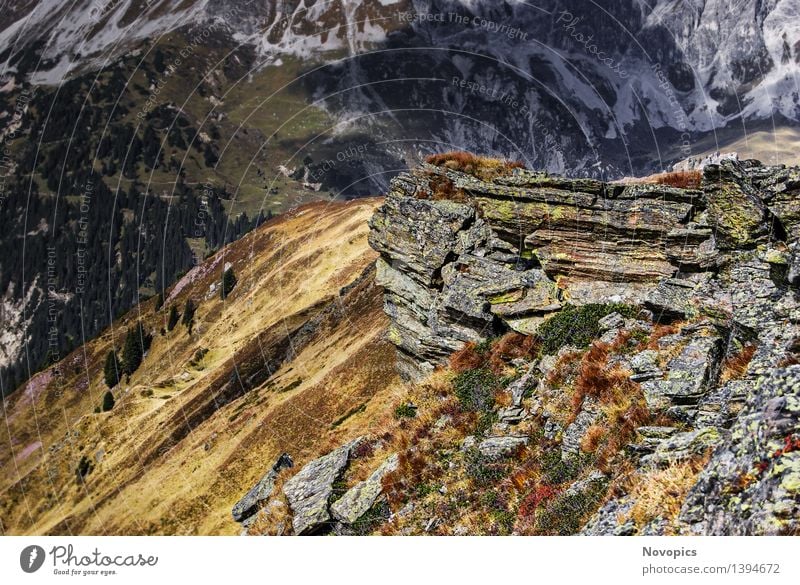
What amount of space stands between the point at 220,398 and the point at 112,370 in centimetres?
5810

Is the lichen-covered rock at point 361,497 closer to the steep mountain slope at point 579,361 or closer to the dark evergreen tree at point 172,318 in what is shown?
the steep mountain slope at point 579,361

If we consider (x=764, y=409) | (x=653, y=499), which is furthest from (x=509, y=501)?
(x=764, y=409)

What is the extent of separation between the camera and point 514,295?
2912cm

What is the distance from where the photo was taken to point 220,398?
67875 mm

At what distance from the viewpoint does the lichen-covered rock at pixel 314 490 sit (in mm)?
20344

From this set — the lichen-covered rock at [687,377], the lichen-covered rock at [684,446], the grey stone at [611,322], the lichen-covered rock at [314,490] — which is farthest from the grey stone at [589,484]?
the grey stone at [611,322]

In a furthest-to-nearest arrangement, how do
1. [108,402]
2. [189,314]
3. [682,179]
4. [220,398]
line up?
[189,314] < [108,402] < [220,398] < [682,179]

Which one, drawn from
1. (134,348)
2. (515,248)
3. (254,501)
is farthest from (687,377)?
(134,348)

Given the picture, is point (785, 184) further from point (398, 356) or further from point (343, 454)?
point (398, 356)

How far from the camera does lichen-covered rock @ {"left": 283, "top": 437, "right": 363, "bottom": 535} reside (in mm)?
20344

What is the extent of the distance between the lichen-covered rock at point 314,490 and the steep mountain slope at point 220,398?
4.71 metres
